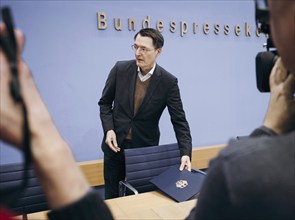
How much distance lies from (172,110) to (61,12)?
1.38m

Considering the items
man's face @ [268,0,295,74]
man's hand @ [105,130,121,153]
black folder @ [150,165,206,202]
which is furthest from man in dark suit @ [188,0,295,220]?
man's hand @ [105,130,121,153]

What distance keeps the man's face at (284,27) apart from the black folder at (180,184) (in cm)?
108

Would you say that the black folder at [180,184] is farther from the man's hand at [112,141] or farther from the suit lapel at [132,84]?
the suit lapel at [132,84]

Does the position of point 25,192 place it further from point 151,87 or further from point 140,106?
point 151,87

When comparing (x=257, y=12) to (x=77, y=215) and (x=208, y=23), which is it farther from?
(x=208, y=23)

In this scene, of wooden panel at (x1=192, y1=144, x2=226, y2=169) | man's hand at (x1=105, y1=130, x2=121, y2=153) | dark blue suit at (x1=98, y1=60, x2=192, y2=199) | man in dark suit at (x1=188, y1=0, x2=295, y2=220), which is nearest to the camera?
man in dark suit at (x1=188, y1=0, x2=295, y2=220)

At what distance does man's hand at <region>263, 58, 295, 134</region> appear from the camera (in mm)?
643

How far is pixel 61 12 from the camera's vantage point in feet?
8.55

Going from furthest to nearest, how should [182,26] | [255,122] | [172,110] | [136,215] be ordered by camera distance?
[255,122], [182,26], [172,110], [136,215]

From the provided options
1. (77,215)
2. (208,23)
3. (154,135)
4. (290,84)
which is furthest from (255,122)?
(77,215)

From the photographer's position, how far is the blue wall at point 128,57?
2.61m

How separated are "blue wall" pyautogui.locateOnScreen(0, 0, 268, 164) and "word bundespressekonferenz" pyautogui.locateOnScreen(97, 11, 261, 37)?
0.02 meters

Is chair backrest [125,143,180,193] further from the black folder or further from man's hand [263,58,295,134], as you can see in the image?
man's hand [263,58,295,134]

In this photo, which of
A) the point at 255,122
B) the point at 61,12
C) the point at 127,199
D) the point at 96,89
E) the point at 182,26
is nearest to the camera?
the point at 127,199
